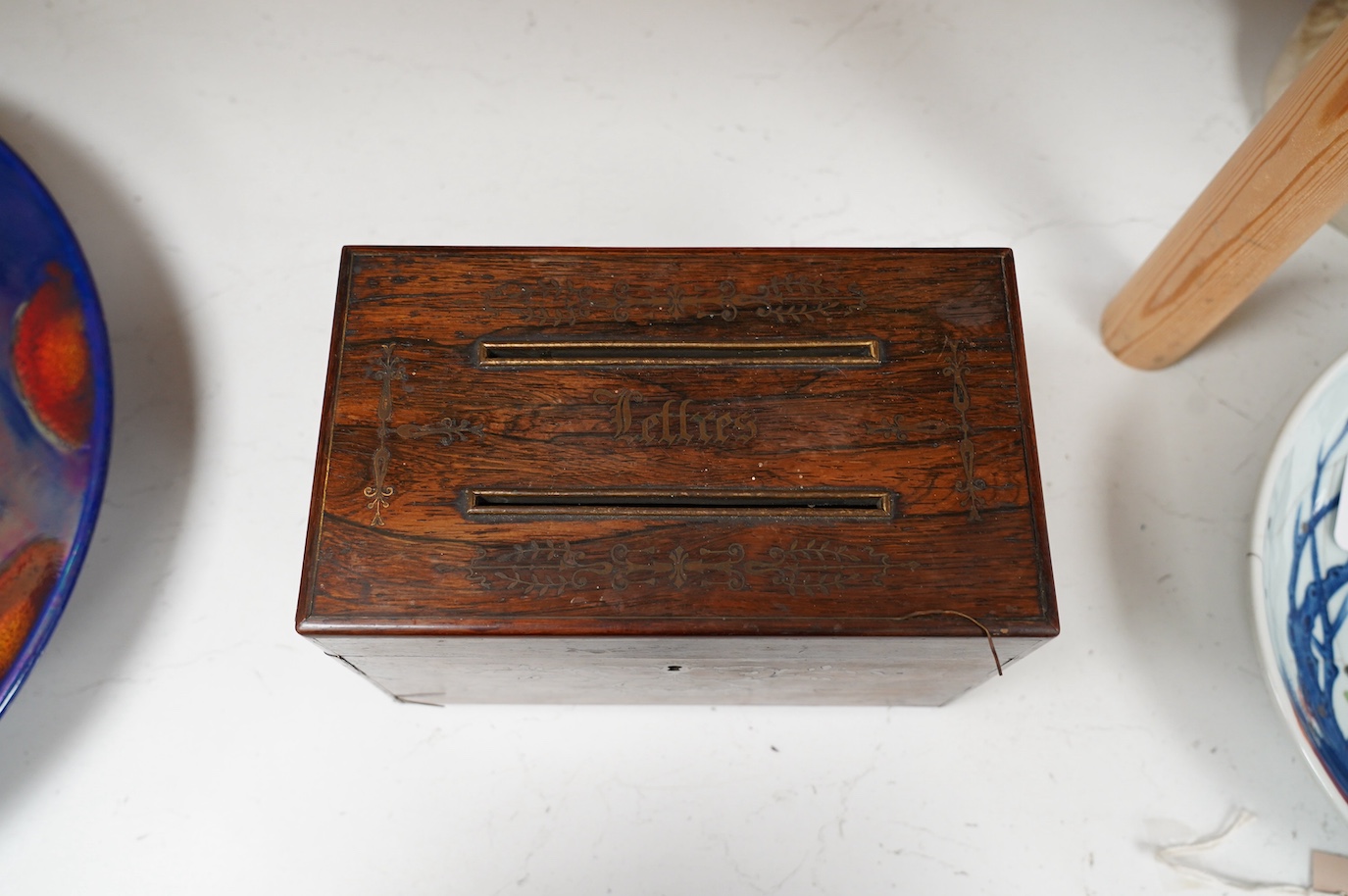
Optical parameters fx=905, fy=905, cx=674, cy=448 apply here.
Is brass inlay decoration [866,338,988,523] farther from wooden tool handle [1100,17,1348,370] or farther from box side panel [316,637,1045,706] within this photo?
wooden tool handle [1100,17,1348,370]

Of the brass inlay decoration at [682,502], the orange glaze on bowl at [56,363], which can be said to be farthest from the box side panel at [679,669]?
the orange glaze on bowl at [56,363]

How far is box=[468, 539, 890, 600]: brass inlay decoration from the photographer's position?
2.83ft

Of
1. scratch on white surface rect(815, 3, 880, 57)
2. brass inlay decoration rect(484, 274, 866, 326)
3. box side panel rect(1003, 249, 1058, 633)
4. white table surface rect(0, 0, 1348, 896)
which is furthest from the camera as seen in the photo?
scratch on white surface rect(815, 3, 880, 57)

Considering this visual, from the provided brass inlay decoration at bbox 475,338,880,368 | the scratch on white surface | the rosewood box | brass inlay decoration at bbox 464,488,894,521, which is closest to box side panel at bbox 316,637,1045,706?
the rosewood box

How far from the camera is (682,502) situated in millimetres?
897

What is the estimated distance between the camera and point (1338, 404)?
1075 mm

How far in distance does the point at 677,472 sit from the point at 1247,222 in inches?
27.8

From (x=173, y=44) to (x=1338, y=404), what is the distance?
1.72 metres

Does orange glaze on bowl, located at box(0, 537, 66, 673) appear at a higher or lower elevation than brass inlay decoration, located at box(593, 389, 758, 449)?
lower

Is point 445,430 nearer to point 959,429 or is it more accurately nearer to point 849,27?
point 959,429

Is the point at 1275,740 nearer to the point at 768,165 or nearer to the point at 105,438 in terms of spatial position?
the point at 768,165

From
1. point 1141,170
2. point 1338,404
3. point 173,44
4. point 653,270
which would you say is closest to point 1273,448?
point 1338,404

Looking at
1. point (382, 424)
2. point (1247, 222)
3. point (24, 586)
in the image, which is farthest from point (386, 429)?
point (1247, 222)

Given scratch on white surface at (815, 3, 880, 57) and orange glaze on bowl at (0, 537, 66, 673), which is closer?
orange glaze on bowl at (0, 537, 66, 673)
